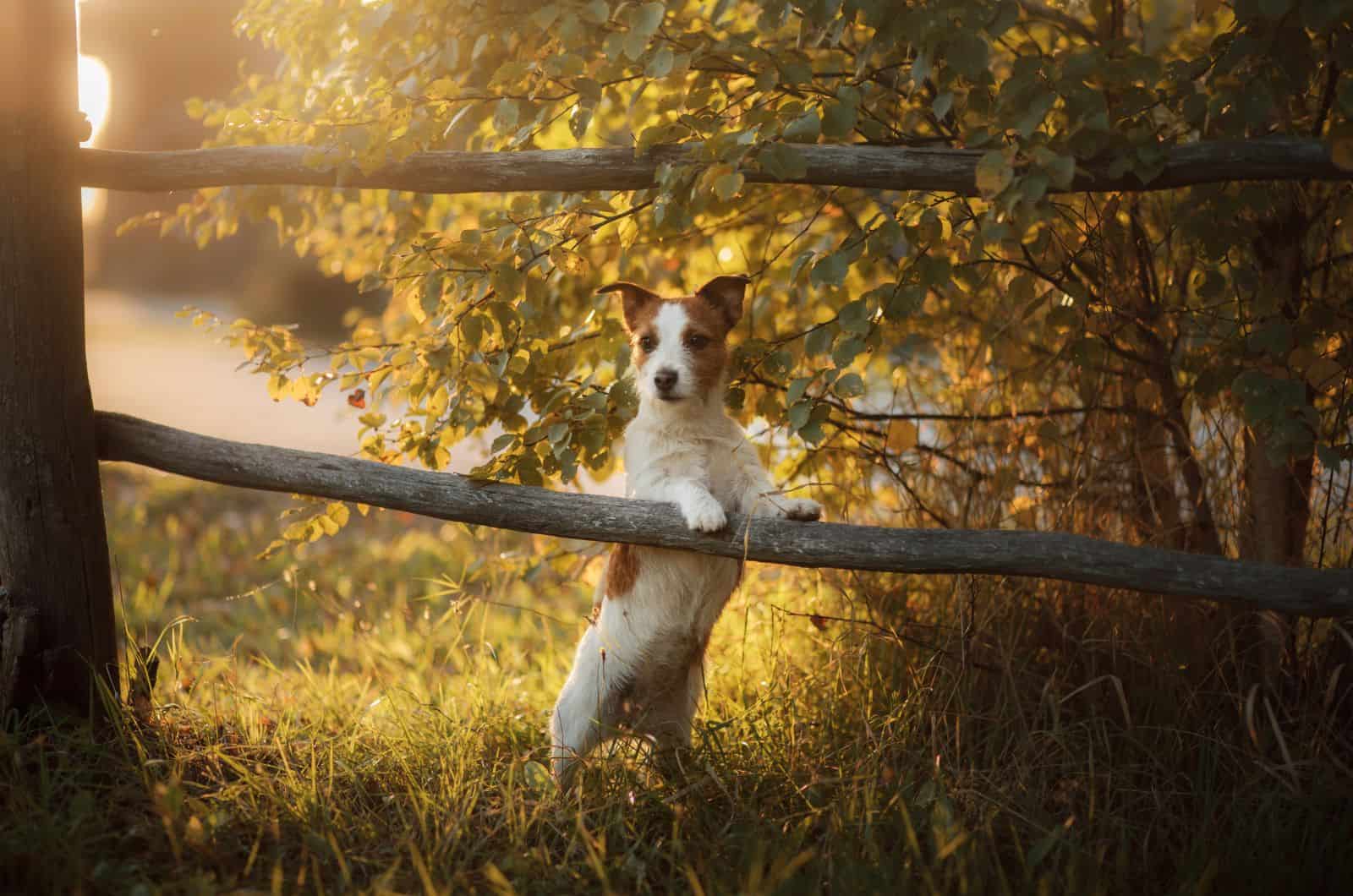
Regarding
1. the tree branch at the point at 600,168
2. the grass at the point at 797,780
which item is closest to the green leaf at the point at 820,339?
the tree branch at the point at 600,168

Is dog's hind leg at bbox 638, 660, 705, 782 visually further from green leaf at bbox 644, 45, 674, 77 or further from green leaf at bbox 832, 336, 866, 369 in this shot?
green leaf at bbox 644, 45, 674, 77

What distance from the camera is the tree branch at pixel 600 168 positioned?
2365 mm

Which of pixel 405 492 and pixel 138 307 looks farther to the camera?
pixel 138 307

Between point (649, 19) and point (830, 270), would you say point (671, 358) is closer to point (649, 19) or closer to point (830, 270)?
point (830, 270)

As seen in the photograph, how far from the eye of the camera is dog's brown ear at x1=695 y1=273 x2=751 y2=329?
331 centimetres

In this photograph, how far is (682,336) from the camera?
3.21 metres

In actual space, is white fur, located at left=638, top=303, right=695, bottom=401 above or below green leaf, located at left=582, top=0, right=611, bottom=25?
below

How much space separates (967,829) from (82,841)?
2.14 m

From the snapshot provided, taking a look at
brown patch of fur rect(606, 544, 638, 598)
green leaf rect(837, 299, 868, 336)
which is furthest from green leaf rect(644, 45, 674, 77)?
brown patch of fur rect(606, 544, 638, 598)

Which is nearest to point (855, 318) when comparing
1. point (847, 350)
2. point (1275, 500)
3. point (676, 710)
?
point (847, 350)

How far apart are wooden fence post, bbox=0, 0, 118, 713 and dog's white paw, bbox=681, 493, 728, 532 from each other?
1.74m

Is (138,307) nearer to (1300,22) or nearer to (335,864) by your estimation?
(335,864)

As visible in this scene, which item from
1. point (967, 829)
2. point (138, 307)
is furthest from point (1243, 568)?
point (138, 307)

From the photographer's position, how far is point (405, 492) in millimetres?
2811
